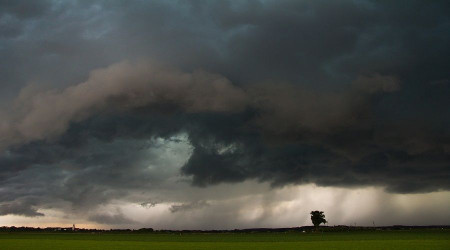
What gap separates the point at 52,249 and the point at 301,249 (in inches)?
1984

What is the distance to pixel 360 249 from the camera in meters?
80.3

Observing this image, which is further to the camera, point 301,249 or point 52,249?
point 52,249

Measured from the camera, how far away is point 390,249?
3088 inches

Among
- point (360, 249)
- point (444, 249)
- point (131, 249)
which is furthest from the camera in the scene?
point (131, 249)

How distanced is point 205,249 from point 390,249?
35.0 metres

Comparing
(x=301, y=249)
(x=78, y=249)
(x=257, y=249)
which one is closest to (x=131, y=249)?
(x=78, y=249)

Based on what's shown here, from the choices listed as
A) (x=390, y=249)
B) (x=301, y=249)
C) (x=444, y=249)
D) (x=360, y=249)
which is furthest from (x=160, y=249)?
(x=444, y=249)

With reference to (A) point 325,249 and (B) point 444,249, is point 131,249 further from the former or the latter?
(B) point 444,249

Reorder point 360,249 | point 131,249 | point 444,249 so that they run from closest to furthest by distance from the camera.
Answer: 1. point 444,249
2. point 360,249
3. point 131,249

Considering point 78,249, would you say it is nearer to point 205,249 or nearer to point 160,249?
point 160,249

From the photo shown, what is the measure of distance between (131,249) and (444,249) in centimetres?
5908

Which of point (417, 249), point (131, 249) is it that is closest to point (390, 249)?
point (417, 249)

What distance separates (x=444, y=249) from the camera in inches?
2953

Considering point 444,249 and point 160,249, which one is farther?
point 160,249
